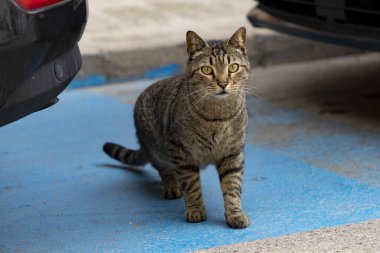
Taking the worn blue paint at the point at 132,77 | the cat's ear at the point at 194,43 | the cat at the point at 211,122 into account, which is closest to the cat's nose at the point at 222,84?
the cat at the point at 211,122

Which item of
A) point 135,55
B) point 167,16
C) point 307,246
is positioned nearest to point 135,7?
point 167,16

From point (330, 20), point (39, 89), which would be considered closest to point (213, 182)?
point (330, 20)

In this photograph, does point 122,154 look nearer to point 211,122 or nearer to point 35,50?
point 211,122

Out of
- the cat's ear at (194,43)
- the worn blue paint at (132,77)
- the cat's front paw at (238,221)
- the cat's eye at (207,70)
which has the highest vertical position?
the cat's ear at (194,43)

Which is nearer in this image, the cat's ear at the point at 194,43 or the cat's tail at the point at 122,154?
the cat's ear at the point at 194,43

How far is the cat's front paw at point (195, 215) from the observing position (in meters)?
3.79

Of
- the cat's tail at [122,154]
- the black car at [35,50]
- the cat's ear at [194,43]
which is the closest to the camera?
the black car at [35,50]

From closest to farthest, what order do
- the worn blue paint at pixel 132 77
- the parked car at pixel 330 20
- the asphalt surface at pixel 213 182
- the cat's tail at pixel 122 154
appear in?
the asphalt surface at pixel 213 182, the cat's tail at pixel 122 154, the parked car at pixel 330 20, the worn blue paint at pixel 132 77

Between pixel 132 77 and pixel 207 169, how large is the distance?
2.79m

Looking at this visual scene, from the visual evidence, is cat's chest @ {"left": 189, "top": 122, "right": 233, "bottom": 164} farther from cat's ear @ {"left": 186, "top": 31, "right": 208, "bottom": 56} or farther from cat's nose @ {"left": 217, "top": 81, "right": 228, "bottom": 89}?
cat's ear @ {"left": 186, "top": 31, "right": 208, "bottom": 56}

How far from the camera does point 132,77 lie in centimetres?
742

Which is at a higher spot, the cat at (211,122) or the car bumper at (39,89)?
the car bumper at (39,89)

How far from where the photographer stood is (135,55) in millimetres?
7387

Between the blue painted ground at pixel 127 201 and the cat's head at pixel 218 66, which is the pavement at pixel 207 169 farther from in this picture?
the cat's head at pixel 218 66
